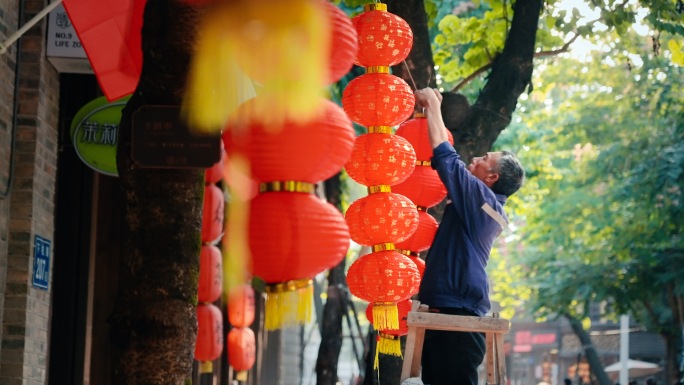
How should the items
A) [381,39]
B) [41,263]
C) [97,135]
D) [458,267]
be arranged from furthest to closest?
[97,135]
[41,263]
[381,39]
[458,267]

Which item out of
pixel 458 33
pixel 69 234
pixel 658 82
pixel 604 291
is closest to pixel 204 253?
pixel 69 234

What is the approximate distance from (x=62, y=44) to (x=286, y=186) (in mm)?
4623

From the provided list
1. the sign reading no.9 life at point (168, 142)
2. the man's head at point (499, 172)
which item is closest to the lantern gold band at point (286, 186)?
the sign reading no.9 life at point (168, 142)

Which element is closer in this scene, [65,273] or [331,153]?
[331,153]

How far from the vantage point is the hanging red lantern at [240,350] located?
14.5 metres

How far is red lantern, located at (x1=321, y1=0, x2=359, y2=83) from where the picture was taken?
4484mm

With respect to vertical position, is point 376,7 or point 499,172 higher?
point 376,7

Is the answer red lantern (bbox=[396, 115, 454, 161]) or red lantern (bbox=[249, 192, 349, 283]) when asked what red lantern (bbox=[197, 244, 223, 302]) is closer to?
red lantern (bbox=[396, 115, 454, 161])

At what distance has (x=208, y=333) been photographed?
11.7m

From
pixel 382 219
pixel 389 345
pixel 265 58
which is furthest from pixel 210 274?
pixel 265 58

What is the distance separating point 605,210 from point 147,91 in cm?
2045

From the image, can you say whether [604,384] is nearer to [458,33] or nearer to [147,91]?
[458,33]

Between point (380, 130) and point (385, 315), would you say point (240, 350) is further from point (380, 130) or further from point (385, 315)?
point (380, 130)

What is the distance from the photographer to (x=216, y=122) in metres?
4.19
